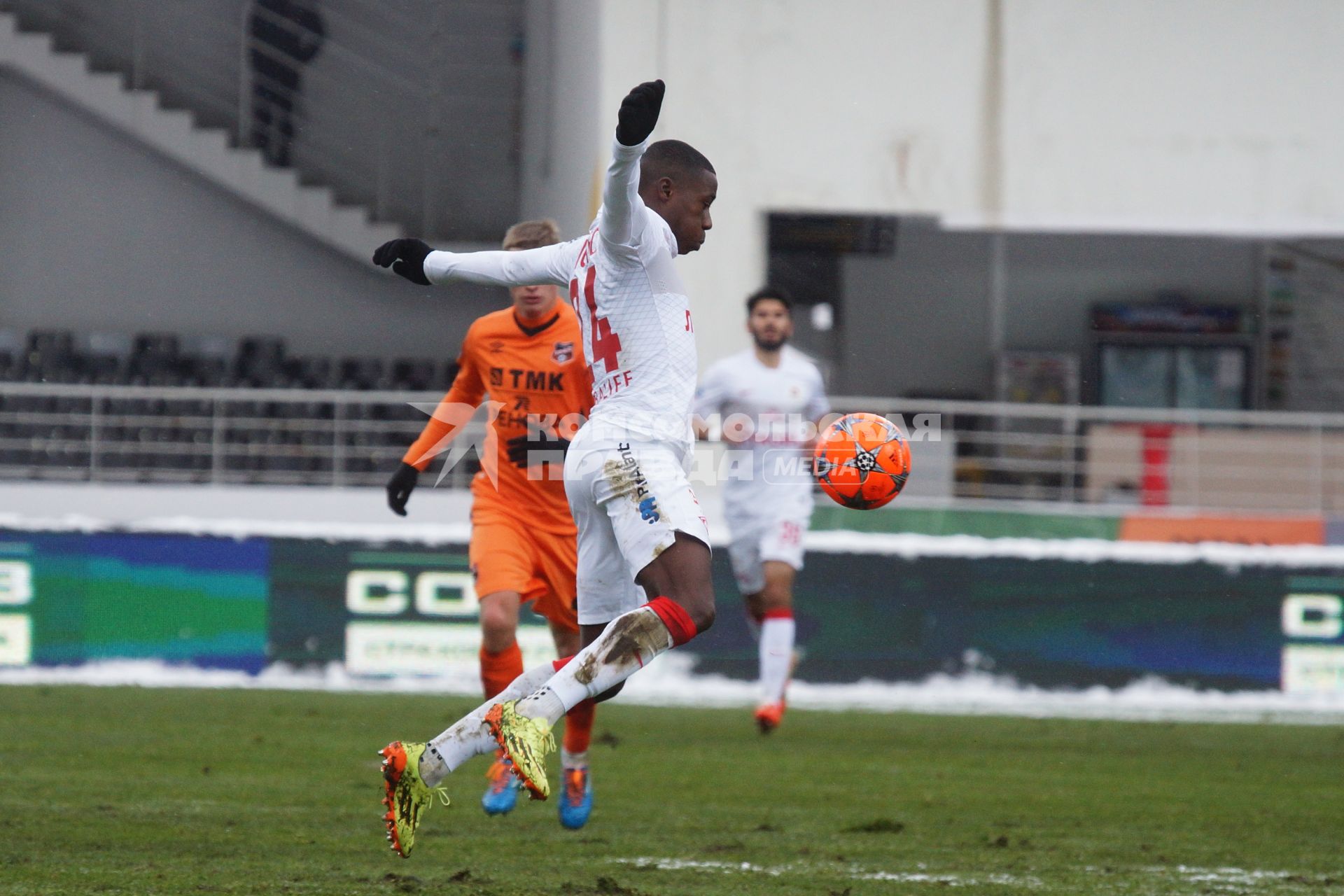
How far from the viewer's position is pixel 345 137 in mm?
21266

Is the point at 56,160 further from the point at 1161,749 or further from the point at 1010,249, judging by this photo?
the point at 1161,749

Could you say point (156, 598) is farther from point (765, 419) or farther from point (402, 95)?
point (402, 95)

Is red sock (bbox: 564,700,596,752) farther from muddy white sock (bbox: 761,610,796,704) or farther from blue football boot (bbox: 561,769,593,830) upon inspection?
muddy white sock (bbox: 761,610,796,704)

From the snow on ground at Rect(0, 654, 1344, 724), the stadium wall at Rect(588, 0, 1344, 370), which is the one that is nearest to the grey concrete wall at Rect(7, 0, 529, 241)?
the stadium wall at Rect(588, 0, 1344, 370)

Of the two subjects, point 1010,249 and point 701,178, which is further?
point 1010,249

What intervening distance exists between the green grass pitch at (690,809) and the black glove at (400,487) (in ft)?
4.04

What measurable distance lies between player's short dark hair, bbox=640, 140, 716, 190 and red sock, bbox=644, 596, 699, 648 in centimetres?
130

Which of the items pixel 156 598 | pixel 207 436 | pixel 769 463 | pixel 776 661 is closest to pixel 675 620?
pixel 776 661

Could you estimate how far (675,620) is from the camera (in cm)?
477

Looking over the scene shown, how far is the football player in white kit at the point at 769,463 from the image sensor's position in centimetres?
994

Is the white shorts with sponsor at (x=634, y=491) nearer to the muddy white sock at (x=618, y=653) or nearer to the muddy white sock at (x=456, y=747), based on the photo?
the muddy white sock at (x=618, y=653)

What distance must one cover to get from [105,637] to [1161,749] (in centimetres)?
723

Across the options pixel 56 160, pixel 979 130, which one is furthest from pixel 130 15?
pixel 979 130

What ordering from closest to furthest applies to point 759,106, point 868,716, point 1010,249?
point 868,716 → point 759,106 → point 1010,249
